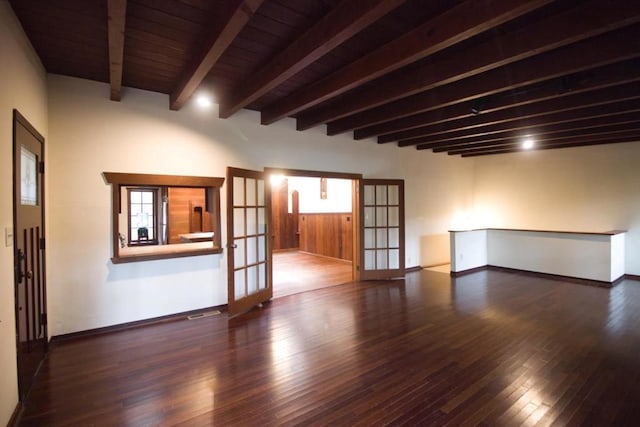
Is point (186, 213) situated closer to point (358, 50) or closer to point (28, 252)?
point (28, 252)

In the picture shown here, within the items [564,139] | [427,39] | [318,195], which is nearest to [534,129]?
[564,139]

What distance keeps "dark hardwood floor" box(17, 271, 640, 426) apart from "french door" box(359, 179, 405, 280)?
1.62m

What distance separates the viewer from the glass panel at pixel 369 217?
19.2ft

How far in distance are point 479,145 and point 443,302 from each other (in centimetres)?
327

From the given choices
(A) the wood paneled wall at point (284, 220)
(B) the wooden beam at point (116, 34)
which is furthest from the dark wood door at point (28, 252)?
(A) the wood paneled wall at point (284, 220)

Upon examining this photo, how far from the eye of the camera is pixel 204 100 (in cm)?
383

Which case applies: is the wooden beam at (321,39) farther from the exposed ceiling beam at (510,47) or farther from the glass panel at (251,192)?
the glass panel at (251,192)

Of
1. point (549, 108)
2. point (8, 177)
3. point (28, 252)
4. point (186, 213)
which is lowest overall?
point (28, 252)

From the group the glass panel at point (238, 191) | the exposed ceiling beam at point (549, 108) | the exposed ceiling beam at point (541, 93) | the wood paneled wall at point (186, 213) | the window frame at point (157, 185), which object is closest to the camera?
the exposed ceiling beam at point (541, 93)

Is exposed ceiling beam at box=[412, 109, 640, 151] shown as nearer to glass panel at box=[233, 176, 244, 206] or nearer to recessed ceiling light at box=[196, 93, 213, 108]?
glass panel at box=[233, 176, 244, 206]

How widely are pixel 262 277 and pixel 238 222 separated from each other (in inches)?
36.2

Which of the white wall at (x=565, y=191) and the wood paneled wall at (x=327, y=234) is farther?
the wood paneled wall at (x=327, y=234)

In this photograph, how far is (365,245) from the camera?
19.2 feet

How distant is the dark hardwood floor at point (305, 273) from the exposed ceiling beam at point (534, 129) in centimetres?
294
